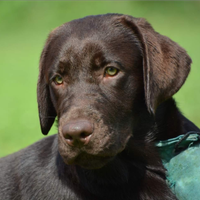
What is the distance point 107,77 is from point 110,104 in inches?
10.4

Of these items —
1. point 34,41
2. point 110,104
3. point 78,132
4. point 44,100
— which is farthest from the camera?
point 34,41

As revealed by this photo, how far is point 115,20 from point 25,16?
19.8 m

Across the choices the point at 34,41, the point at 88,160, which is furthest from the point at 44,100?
the point at 34,41

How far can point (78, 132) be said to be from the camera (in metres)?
3.65

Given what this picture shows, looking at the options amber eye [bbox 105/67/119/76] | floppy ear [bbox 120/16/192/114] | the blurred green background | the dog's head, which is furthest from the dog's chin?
the blurred green background

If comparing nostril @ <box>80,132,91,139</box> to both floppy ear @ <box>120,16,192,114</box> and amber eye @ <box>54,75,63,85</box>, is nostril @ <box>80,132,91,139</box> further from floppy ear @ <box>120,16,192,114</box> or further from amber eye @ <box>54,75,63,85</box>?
amber eye @ <box>54,75,63,85</box>

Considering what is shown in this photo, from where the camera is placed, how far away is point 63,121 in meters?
3.88

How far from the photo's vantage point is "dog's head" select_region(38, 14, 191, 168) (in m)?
3.87

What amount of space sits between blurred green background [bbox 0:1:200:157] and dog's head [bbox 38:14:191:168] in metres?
5.31

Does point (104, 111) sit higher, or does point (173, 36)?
point (104, 111)

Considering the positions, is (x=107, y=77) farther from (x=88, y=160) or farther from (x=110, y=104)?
(x=88, y=160)

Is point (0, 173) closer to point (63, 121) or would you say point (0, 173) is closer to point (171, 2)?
point (63, 121)

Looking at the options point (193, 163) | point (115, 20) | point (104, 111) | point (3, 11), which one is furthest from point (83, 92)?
point (3, 11)

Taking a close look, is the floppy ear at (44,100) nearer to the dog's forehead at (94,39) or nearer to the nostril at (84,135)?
the dog's forehead at (94,39)
